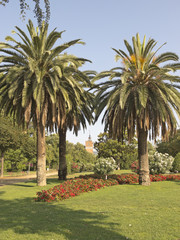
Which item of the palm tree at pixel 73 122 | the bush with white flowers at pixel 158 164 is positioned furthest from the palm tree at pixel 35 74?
the bush with white flowers at pixel 158 164

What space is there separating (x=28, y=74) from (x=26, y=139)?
22.9m

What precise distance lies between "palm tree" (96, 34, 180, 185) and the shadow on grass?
923cm

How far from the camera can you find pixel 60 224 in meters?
7.53

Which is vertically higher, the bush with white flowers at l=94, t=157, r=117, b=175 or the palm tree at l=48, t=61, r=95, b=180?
the palm tree at l=48, t=61, r=95, b=180

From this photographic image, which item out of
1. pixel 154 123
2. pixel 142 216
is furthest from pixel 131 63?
pixel 142 216

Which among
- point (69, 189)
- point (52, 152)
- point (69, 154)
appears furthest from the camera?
point (69, 154)

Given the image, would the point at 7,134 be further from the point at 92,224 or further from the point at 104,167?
the point at 92,224

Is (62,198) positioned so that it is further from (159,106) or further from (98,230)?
(159,106)

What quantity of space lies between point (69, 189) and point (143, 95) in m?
7.96

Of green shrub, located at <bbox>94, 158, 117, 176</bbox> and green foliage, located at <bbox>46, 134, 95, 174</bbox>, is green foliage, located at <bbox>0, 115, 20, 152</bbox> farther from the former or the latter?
green foliage, located at <bbox>46, 134, 95, 174</bbox>

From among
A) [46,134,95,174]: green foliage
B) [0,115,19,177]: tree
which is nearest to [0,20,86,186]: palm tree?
[0,115,19,177]: tree

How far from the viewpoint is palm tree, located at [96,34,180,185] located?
16.7m

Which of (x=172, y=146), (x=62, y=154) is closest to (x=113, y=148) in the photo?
(x=172, y=146)

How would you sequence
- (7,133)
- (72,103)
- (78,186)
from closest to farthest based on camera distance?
(78,186) < (72,103) < (7,133)
